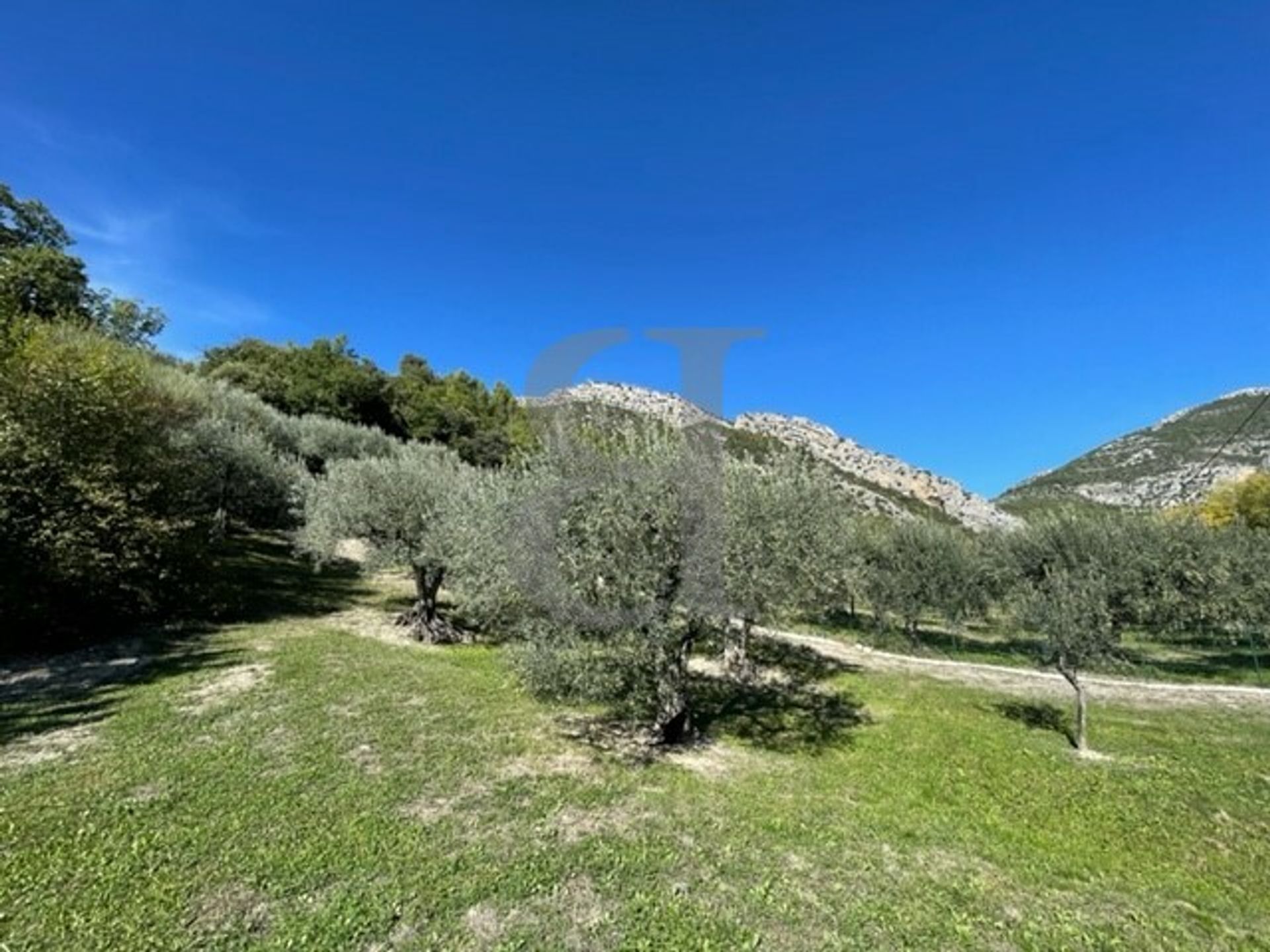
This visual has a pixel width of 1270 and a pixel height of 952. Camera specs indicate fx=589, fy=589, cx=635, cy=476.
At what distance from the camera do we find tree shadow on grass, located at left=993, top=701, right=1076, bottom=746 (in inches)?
596

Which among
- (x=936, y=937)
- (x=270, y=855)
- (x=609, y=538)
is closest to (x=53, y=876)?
(x=270, y=855)

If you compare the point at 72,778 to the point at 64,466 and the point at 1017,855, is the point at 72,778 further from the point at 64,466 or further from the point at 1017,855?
the point at 1017,855

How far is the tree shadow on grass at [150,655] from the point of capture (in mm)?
11531

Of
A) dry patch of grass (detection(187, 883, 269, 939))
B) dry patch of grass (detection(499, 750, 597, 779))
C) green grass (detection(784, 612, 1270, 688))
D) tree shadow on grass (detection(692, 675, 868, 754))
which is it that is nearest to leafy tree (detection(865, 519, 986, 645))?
green grass (detection(784, 612, 1270, 688))

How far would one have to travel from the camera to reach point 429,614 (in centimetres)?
2075

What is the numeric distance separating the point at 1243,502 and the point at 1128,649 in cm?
3826

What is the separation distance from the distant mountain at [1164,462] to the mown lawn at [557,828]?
95.0 metres

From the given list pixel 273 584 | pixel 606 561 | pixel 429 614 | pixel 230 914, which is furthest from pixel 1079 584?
pixel 273 584

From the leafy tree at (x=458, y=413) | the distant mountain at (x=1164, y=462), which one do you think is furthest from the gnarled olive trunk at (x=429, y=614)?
→ the distant mountain at (x=1164, y=462)

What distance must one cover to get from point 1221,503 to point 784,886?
73.8 m

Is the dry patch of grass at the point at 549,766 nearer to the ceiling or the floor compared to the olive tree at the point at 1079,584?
nearer to the floor

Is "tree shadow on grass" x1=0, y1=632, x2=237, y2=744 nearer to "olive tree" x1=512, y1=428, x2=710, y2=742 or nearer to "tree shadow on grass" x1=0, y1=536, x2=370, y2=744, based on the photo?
"tree shadow on grass" x1=0, y1=536, x2=370, y2=744

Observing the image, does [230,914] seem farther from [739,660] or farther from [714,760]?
[739,660]

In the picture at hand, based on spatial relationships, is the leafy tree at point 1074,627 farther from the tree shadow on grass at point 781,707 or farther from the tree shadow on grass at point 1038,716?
the tree shadow on grass at point 781,707
